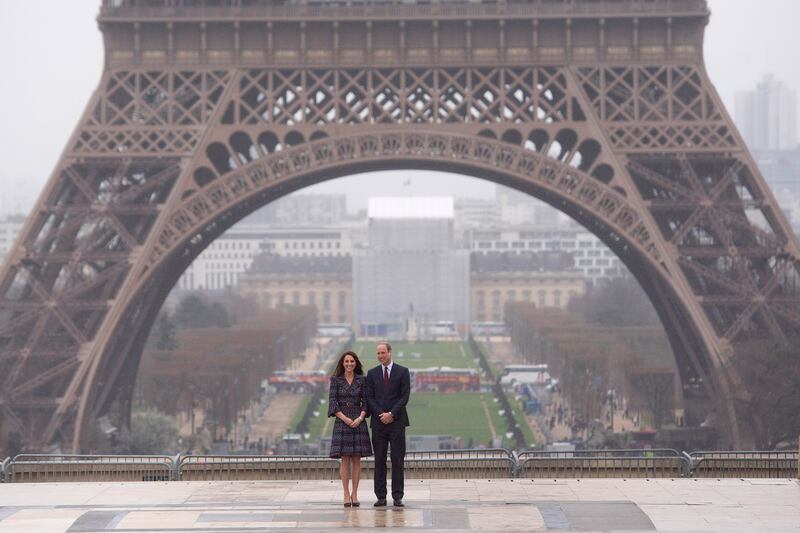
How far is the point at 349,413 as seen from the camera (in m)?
18.9

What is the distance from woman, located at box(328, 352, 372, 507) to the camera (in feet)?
61.8

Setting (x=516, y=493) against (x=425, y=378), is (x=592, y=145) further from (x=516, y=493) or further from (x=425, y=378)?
(x=425, y=378)

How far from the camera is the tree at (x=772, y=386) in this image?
154 feet

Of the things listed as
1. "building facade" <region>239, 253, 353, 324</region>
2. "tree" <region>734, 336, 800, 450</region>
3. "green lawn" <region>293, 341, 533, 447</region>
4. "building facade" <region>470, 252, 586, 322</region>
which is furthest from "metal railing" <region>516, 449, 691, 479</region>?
"building facade" <region>239, 253, 353, 324</region>

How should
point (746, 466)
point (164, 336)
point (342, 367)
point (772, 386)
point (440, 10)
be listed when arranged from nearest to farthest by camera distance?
point (342, 367)
point (746, 466)
point (772, 386)
point (440, 10)
point (164, 336)

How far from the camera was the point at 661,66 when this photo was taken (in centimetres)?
4803

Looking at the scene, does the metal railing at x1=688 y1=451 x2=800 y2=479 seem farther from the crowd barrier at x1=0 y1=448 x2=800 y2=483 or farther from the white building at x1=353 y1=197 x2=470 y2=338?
the white building at x1=353 y1=197 x2=470 y2=338

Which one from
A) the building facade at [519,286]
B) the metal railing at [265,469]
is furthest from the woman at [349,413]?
the building facade at [519,286]

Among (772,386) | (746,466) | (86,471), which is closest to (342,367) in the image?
(86,471)

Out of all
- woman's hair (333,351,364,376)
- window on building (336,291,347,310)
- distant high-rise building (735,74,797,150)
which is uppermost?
distant high-rise building (735,74,797,150)

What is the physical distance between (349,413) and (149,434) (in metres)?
41.9

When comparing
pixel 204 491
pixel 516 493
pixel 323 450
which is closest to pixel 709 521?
pixel 516 493

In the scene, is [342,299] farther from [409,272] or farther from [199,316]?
[199,316]

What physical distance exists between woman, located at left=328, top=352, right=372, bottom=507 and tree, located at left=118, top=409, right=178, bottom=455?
37491 millimetres
